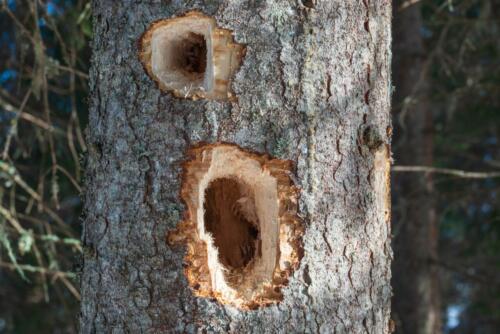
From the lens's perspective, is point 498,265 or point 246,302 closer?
point 246,302

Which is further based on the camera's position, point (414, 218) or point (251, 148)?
point (414, 218)

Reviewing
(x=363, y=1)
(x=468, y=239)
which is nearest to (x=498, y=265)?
(x=468, y=239)

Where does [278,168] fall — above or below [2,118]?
below

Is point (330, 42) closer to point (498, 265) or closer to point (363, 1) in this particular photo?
point (363, 1)

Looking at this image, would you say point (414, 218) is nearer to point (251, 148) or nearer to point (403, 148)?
point (403, 148)

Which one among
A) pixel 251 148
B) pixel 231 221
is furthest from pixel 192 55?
pixel 231 221

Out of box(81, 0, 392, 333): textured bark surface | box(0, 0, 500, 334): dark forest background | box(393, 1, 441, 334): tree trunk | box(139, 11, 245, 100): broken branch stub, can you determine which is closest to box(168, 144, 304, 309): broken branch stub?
box(81, 0, 392, 333): textured bark surface
